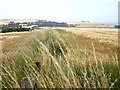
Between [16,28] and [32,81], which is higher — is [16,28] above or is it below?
below

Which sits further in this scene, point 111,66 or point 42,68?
point 111,66

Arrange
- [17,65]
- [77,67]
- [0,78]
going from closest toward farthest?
[0,78]
[77,67]
[17,65]

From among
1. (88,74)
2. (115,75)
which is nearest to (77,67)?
(88,74)

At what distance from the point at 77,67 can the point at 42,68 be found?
0.64 m

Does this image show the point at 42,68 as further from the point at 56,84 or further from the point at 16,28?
the point at 16,28

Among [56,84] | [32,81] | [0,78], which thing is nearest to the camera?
[32,81]

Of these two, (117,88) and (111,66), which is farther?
(111,66)

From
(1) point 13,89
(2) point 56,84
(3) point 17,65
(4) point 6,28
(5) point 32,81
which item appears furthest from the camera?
(4) point 6,28

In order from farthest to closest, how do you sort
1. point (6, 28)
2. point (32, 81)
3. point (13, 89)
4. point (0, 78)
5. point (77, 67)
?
point (6, 28) → point (77, 67) → point (0, 78) → point (13, 89) → point (32, 81)

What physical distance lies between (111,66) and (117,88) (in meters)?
1.08

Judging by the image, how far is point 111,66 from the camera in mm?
5668

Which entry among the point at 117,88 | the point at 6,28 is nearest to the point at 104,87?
the point at 117,88

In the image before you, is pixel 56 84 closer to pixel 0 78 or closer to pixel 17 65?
pixel 0 78

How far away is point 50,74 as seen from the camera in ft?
16.7
